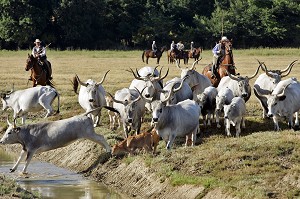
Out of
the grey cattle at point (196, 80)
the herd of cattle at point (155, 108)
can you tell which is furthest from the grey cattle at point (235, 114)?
the grey cattle at point (196, 80)

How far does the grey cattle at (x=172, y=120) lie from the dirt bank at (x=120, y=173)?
899mm

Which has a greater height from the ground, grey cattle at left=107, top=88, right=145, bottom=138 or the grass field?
grey cattle at left=107, top=88, right=145, bottom=138

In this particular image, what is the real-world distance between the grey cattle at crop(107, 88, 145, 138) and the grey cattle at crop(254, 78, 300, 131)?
3097 millimetres

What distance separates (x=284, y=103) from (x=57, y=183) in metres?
5.95

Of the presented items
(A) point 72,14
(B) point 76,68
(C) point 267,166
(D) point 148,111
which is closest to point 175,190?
(C) point 267,166

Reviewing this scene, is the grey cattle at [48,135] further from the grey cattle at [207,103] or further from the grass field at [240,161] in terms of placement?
the grey cattle at [207,103]

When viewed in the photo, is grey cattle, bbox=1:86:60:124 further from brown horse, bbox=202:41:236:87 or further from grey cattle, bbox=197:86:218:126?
brown horse, bbox=202:41:236:87

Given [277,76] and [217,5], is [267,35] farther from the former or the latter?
[277,76]

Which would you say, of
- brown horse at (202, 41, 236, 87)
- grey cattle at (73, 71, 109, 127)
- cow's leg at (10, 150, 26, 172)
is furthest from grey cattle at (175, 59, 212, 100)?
cow's leg at (10, 150, 26, 172)

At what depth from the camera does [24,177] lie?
16656 mm

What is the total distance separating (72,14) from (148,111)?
158ft

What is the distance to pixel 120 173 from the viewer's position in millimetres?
16344

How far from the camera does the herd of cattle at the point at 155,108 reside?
55.1 ft

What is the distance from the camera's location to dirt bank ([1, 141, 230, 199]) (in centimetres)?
1395
